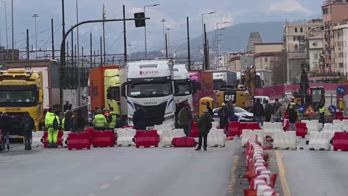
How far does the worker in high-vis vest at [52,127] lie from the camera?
33188 mm

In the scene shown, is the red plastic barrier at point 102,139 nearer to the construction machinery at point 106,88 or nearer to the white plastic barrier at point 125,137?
the white plastic barrier at point 125,137

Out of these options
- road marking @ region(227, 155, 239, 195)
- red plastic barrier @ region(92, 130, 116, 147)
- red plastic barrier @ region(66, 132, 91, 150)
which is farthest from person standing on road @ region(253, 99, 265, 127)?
road marking @ region(227, 155, 239, 195)

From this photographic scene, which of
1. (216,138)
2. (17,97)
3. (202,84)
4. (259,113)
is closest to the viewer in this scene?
(216,138)

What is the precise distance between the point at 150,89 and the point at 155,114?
4.48 feet

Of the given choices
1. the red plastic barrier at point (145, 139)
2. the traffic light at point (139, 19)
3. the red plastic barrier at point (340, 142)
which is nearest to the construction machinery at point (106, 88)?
the traffic light at point (139, 19)

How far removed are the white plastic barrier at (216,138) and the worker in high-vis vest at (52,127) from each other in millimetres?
6217

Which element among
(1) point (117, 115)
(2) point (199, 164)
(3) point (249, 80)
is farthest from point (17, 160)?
(3) point (249, 80)

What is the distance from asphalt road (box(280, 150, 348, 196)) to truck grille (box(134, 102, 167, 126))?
13.1 metres

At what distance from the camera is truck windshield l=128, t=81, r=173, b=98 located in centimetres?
4150

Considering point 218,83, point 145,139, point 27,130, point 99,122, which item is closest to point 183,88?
point 99,122

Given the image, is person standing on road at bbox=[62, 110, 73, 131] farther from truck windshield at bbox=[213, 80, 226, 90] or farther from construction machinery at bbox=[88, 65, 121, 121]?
truck windshield at bbox=[213, 80, 226, 90]

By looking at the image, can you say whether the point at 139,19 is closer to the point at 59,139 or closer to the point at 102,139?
the point at 59,139

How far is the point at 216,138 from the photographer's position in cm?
3219

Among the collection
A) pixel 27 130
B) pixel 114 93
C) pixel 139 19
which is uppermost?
pixel 139 19
